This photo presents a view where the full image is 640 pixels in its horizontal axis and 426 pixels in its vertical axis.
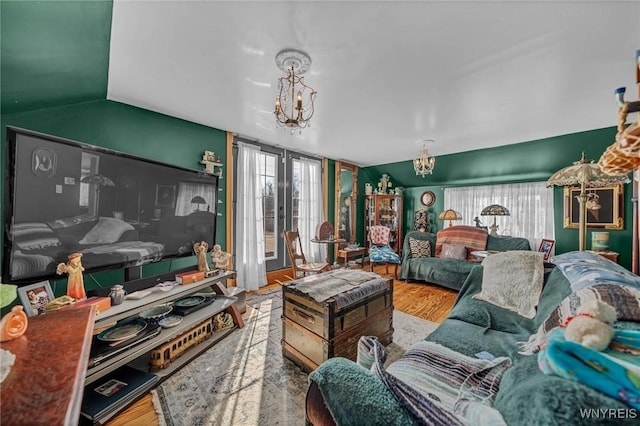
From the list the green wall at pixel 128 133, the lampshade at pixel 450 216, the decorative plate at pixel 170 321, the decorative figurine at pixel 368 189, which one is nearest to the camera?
the decorative plate at pixel 170 321

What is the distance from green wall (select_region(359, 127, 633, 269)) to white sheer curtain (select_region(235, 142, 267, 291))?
313 centimetres

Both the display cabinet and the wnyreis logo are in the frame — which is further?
the display cabinet

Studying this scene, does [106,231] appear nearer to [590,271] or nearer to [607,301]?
[607,301]

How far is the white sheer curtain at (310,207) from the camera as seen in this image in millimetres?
4438

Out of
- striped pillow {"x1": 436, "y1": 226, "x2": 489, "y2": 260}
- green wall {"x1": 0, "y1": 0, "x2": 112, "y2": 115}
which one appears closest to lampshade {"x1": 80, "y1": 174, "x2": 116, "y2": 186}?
green wall {"x1": 0, "y1": 0, "x2": 112, "y2": 115}

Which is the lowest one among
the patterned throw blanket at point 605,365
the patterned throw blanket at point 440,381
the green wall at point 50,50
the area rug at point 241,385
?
the area rug at point 241,385

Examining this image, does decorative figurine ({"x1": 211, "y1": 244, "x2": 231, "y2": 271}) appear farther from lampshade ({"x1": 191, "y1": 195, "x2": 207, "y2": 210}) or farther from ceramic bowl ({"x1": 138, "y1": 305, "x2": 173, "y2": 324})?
ceramic bowl ({"x1": 138, "y1": 305, "x2": 173, "y2": 324})

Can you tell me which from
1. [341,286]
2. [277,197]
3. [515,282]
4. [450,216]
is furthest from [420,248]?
[341,286]

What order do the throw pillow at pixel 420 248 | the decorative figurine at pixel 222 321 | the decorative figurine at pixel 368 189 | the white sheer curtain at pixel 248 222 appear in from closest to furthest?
the decorative figurine at pixel 222 321
the white sheer curtain at pixel 248 222
the throw pillow at pixel 420 248
the decorative figurine at pixel 368 189

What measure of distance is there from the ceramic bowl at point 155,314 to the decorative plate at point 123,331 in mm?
58

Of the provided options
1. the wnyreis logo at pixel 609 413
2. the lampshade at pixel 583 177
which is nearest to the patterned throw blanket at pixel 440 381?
the wnyreis logo at pixel 609 413

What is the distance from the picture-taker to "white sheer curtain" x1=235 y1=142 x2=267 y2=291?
3453 millimetres

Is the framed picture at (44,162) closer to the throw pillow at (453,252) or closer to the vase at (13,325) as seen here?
the vase at (13,325)

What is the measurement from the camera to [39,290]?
142 cm
